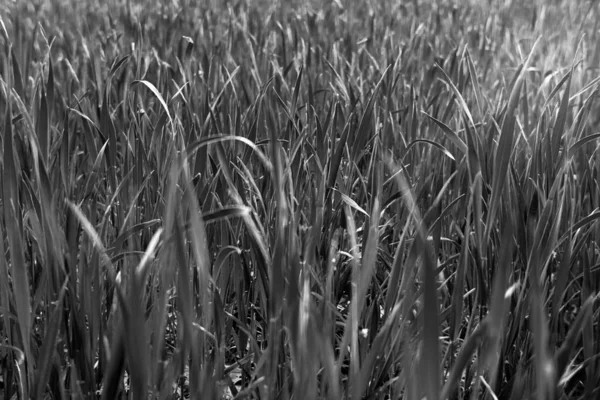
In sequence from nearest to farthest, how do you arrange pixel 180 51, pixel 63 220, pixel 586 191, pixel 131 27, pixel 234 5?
pixel 63 220
pixel 586 191
pixel 180 51
pixel 131 27
pixel 234 5

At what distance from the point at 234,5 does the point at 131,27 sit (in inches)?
38.1

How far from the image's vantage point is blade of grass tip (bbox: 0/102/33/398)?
0.82 m

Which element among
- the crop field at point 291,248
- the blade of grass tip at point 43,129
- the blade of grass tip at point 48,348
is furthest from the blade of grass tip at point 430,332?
the blade of grass tip at point 43,129

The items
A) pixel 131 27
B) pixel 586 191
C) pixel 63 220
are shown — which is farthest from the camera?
A: pixel 131 27

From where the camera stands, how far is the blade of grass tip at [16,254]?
815 millimetres

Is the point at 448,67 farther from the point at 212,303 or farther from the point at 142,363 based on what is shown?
the point at 142,363

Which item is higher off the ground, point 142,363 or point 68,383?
point 142,363

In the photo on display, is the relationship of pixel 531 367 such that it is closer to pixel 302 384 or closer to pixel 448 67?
pixel 302 384

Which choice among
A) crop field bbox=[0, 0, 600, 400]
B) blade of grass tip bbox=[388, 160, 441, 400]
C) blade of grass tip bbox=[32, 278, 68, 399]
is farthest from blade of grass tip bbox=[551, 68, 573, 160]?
blade of grass tip bbox=[32, 278, 68, 399]

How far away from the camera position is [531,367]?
3.04ft

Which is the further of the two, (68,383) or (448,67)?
(448,67)

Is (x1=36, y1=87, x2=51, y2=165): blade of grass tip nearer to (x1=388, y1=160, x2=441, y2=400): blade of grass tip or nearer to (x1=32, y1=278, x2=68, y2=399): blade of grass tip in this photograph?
(x1=32, y1=278, x2=68, y2=399): blade of grass tip

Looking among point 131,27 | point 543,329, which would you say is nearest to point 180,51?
point 131,27

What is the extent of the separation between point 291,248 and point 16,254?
29 cm
